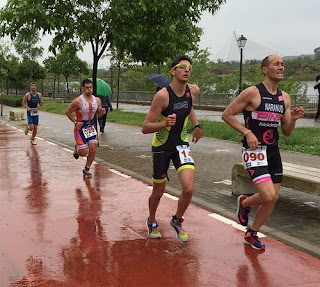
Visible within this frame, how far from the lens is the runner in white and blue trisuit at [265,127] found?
4555 millimetres

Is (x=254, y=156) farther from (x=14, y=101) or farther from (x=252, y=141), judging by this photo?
(x=14, y=101)

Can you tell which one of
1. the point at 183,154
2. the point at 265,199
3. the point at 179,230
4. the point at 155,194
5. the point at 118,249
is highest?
the point at 183,154

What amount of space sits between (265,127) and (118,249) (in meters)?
2.00

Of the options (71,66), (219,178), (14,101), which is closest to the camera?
(219,178)

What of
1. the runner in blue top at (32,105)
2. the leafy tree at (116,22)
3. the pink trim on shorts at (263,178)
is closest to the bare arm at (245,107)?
the pink trim on shorts at (263,178)

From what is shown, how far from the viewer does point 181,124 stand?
4895 millimetres

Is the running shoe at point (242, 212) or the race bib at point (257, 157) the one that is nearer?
the race bib at point (257, 157)

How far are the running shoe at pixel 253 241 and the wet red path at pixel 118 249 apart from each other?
0.22ft

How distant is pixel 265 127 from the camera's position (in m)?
4.62

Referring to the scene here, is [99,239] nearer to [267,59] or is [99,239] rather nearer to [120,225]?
[120,225]

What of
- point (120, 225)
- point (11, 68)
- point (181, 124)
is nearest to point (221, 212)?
point (120, 225)

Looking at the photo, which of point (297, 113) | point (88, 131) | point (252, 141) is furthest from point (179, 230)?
point (88, 131)

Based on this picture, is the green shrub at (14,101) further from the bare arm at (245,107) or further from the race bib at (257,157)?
the race bib at (257,157)

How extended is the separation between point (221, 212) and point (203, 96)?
1340 inches
